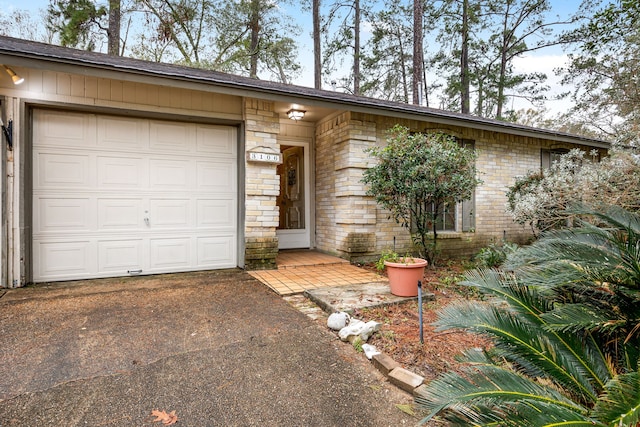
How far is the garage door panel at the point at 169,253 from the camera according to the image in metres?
4.84

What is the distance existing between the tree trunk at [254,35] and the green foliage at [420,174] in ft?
30.2

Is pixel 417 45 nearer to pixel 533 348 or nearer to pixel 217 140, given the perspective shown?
pixel 217 140

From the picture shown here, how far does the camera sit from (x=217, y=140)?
5242 millimetres

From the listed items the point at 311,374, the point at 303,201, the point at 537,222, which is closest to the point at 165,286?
the point at 311,374

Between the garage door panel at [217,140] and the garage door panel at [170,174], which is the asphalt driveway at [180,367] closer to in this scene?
the garage door panel at [170,174]

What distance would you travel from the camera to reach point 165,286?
4227 millimetres

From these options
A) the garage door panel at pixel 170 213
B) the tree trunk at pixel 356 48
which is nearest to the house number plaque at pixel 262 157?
the garage door panel at pixel 170 213

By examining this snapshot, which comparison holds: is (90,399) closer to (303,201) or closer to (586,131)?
(303,201)

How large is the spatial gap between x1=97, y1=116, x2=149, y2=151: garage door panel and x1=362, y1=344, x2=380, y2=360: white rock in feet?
14.1

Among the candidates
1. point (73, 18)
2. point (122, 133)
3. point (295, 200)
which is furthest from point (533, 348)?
point (73, 18)

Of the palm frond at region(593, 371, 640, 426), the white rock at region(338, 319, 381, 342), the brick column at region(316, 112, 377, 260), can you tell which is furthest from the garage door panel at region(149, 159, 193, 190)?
the palm frond at region(593, 371, 640, 426)

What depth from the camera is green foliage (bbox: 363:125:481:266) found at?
15.4ft

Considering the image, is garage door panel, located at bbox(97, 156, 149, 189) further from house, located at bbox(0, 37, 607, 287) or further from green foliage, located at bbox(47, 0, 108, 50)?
green foliage, located at bbox(47, 0, 108, 50)

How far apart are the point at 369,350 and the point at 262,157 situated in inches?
138
